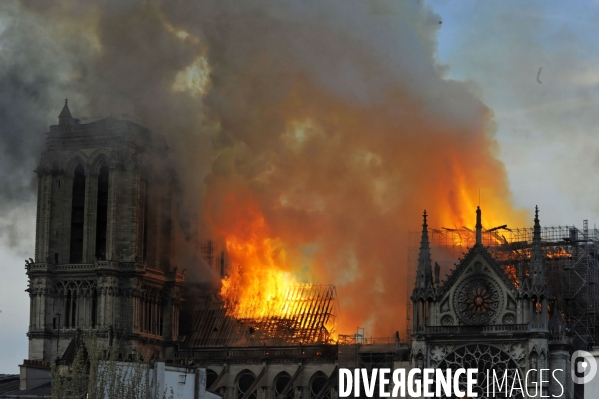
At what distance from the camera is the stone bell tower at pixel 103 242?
125500 millimetres

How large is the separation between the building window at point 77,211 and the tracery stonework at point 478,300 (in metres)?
38.6

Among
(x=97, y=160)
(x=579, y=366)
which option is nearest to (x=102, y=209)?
(x=97, y=160)

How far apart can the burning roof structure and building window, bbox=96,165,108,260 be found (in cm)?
1148

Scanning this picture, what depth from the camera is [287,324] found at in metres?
128

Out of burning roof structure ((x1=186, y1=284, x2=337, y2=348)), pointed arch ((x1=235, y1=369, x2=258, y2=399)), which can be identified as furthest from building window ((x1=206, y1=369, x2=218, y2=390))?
burning roof structure ((x1=186, y1=284, x2=337, y2=348))

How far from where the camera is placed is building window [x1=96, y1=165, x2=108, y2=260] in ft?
425

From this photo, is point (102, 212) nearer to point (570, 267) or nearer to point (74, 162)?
point (74, 162)

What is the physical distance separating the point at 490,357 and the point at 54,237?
42.7 metres

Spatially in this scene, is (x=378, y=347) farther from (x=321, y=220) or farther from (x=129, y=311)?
(x=129, y=311)

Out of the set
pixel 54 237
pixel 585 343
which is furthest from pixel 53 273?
pixel 585 343

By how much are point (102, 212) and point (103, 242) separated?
2.64 metres

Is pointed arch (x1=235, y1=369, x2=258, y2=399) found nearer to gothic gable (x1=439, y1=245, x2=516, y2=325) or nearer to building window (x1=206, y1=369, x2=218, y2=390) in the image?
building window (x1=206, y1=369, x2=218, y2=390)

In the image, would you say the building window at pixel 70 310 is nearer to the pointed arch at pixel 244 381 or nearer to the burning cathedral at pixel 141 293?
the burning cathedral at pixel 141 293

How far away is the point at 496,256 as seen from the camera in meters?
112
